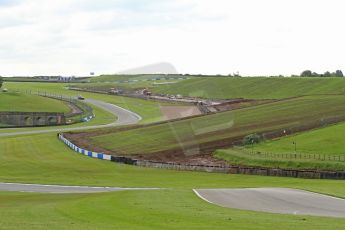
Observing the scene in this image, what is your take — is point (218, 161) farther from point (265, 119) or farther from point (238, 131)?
point (265, 119)

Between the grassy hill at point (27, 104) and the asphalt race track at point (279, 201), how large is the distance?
93523 mm

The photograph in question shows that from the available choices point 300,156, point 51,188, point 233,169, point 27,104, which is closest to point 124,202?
point 51,188

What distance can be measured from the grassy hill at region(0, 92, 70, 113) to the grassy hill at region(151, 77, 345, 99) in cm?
3751

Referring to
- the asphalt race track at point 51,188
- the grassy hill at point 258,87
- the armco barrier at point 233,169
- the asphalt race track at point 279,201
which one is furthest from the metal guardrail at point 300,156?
the grassy hill at point 258,87

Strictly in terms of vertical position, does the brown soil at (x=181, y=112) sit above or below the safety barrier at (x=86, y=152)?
above

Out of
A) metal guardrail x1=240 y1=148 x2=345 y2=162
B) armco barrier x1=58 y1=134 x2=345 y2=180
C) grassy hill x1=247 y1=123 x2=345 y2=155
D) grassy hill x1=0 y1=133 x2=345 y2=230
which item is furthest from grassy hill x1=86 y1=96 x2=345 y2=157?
grassy hill x1=0 y1=133 x2=345 y2=230

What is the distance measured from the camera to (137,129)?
3145 inches

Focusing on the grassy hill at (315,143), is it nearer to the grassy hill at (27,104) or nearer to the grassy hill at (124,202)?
the grassy hill at (124,202)

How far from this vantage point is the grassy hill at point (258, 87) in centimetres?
12900

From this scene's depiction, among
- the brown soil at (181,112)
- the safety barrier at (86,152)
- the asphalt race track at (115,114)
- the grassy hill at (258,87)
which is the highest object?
the grassy hill at (258,87)

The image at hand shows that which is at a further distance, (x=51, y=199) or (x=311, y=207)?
(x=51, y=199)

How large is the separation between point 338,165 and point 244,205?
2249 cm

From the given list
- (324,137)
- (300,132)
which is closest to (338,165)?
(324,137)

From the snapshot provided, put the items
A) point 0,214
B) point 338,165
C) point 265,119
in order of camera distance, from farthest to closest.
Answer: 1. point 265,119
2. point 338,165
3. point 0,214
